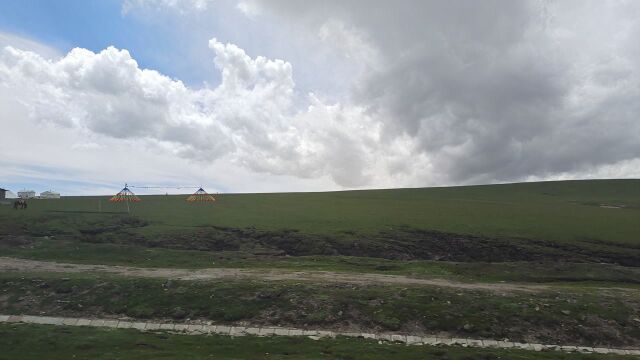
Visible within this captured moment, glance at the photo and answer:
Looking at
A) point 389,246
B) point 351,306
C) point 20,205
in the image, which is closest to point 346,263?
point 389,246

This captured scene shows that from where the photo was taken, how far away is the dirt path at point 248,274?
41.7 meters

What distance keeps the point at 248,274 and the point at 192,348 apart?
54.9ft

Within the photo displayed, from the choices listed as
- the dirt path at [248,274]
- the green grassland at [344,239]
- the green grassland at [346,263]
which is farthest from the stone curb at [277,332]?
the green grassland at [344,239]

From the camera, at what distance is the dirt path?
137 feet

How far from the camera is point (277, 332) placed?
106 ft

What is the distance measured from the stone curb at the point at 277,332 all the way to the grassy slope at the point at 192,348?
1720mm

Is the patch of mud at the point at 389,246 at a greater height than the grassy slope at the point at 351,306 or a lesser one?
greater

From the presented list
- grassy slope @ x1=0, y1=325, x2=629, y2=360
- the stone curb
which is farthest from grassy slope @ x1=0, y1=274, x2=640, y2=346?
grassy slope @ x1=0, y1=325, x2=629, y2=360

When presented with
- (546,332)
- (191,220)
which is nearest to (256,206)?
(191,220)

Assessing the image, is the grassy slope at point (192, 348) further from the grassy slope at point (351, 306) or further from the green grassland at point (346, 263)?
the grassy slope at point (351, 306)

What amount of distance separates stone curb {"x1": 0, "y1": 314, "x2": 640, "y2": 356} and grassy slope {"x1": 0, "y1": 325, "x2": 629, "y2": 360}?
1.72 metres

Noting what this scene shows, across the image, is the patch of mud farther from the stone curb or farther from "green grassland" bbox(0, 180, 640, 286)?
the stone curb

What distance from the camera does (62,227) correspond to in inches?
2601

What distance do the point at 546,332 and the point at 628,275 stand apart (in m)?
23.1
